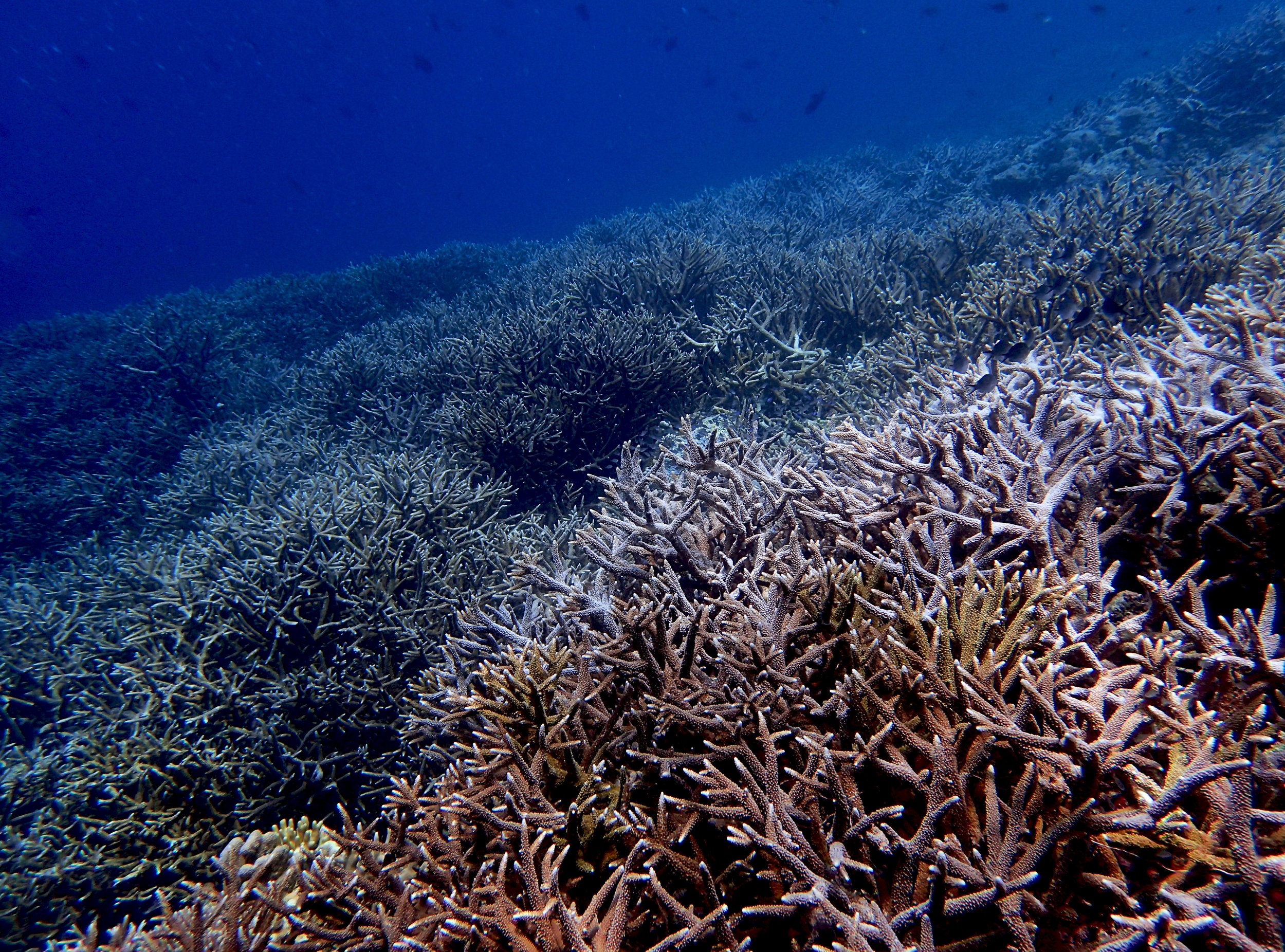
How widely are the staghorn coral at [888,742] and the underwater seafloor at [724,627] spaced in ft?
0.05

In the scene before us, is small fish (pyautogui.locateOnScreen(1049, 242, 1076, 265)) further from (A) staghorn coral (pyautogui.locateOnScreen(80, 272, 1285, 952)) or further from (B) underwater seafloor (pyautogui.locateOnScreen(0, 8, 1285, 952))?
(A) staghorn coral (pyautogui.locateOnScreen(80, 272, 1285, 952))

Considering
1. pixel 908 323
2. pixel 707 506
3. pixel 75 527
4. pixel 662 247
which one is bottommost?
pixel 707 506

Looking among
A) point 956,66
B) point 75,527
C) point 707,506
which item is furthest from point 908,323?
point 956,66

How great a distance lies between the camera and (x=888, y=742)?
151 centimetres

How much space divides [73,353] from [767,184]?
58.3ft

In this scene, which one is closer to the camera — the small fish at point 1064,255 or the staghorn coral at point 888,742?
the staghorn coral at point 888,742

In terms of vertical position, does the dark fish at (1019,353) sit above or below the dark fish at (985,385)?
above

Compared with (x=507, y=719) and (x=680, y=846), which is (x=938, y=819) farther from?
(x=507, y=719)

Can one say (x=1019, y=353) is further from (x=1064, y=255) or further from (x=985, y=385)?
(x=1064, y=255)

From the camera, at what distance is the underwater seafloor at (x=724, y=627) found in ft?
4.19

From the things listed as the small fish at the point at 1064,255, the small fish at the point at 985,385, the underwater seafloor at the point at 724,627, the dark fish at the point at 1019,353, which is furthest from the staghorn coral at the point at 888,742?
the small fish at the point at 1064,255

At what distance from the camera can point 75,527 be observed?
8.27 m

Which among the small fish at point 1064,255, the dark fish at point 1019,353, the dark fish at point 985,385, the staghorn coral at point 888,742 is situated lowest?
the staghorn coral at point 888,742

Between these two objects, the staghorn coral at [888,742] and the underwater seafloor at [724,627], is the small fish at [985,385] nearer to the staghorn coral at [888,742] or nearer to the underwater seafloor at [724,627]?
the underwater seafloor at [724,627]
